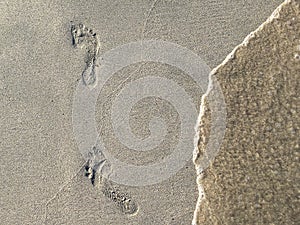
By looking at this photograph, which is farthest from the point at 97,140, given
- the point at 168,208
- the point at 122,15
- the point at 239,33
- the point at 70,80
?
the point at 239,33

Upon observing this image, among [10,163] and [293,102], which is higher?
[10,163]

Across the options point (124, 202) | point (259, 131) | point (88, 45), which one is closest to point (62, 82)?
point (88, 45)

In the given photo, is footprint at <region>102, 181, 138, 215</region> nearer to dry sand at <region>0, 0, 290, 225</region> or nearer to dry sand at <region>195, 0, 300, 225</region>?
dry sand at <region>0, 0, 290, 225</region>

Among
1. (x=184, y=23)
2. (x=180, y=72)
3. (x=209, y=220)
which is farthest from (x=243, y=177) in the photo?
(x=184, y=23)

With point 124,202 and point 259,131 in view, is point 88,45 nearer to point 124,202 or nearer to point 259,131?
point 124,202

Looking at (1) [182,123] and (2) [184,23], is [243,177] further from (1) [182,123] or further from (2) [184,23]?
(2) [184,23]

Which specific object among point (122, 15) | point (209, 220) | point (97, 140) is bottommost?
point (209, 220)

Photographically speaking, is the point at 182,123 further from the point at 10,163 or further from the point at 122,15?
the point at 10,163

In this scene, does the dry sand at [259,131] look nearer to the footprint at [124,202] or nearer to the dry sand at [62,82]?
the dry sand at [62,82]
